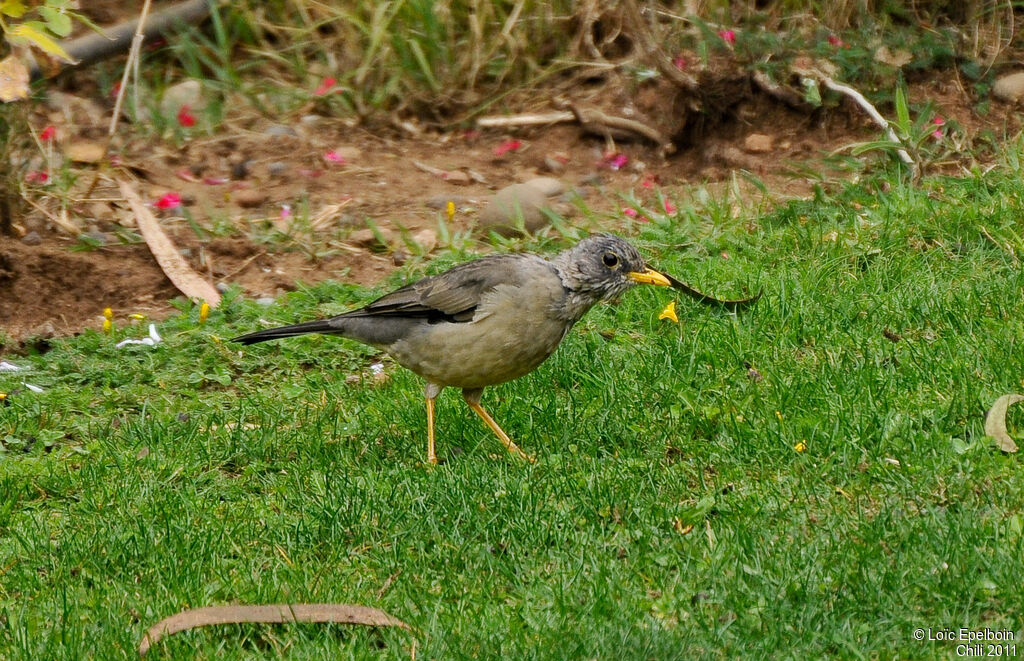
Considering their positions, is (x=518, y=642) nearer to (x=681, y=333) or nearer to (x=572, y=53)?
(x=681, y=333)

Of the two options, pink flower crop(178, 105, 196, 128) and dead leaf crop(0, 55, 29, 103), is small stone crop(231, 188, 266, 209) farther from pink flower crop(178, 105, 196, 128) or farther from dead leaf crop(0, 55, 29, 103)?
dead leaf crop(0, 55, 29, 103)

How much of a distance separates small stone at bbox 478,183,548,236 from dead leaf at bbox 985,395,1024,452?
4.42 metres

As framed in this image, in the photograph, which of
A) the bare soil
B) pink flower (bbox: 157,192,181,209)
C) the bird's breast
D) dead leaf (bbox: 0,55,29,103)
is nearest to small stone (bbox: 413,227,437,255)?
the bare soil

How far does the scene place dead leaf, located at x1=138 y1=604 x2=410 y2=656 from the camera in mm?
4840

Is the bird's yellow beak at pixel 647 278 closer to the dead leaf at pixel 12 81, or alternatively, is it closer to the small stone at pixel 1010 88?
the dead leaf at pixel 12 81

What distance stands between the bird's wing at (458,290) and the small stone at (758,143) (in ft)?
13.5

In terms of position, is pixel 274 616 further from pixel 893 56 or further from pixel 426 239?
pixel 893 56

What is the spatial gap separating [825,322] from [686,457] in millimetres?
1616

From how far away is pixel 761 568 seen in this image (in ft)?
16.2

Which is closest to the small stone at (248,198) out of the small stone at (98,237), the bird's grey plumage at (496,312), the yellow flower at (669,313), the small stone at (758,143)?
the small stone at (98,237)

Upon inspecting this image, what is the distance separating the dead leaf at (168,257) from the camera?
8.94 m

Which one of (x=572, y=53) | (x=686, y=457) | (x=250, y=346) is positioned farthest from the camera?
(x=572, y=53)

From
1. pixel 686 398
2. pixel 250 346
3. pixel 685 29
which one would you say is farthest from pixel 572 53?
pixel 686 398

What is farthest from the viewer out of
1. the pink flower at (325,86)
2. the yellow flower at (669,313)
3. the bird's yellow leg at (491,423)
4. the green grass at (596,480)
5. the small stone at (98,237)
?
the pink flower at (325,86)
